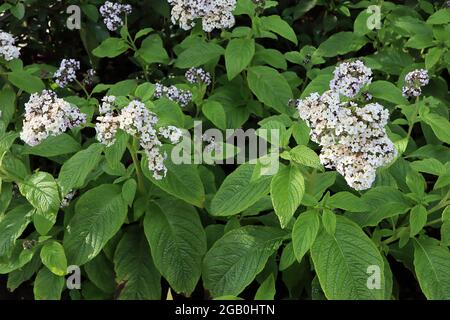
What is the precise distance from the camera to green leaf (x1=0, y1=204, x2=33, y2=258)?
2.29 meters

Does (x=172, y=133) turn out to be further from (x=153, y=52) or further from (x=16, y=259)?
(x=153, y=52)

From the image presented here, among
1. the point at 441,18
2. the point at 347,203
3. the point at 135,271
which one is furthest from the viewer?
the point at 441,18

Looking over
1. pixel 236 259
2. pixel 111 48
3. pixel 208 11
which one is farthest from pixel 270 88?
pixel 236 259

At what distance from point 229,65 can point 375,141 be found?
1.14 m

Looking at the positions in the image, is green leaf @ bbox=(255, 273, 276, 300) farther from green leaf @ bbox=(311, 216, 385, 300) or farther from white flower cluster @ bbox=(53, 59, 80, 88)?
white flower cluster @ bbox=(53, 59, 80, 88)

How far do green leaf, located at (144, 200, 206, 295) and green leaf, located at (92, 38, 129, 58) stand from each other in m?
1.02

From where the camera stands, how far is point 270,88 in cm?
293

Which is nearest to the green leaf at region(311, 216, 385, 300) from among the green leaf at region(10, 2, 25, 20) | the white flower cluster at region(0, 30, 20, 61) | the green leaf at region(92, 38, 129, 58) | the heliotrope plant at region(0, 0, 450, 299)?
the heliotrope plant at region(0, 0, 450, 299)

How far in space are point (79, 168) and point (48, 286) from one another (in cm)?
48

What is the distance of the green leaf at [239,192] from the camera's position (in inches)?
84.7

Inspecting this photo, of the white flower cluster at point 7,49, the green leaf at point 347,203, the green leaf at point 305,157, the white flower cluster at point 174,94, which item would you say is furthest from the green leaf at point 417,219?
the white flower cluster at point 7,49

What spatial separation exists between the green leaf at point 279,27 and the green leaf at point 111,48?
72 cm
